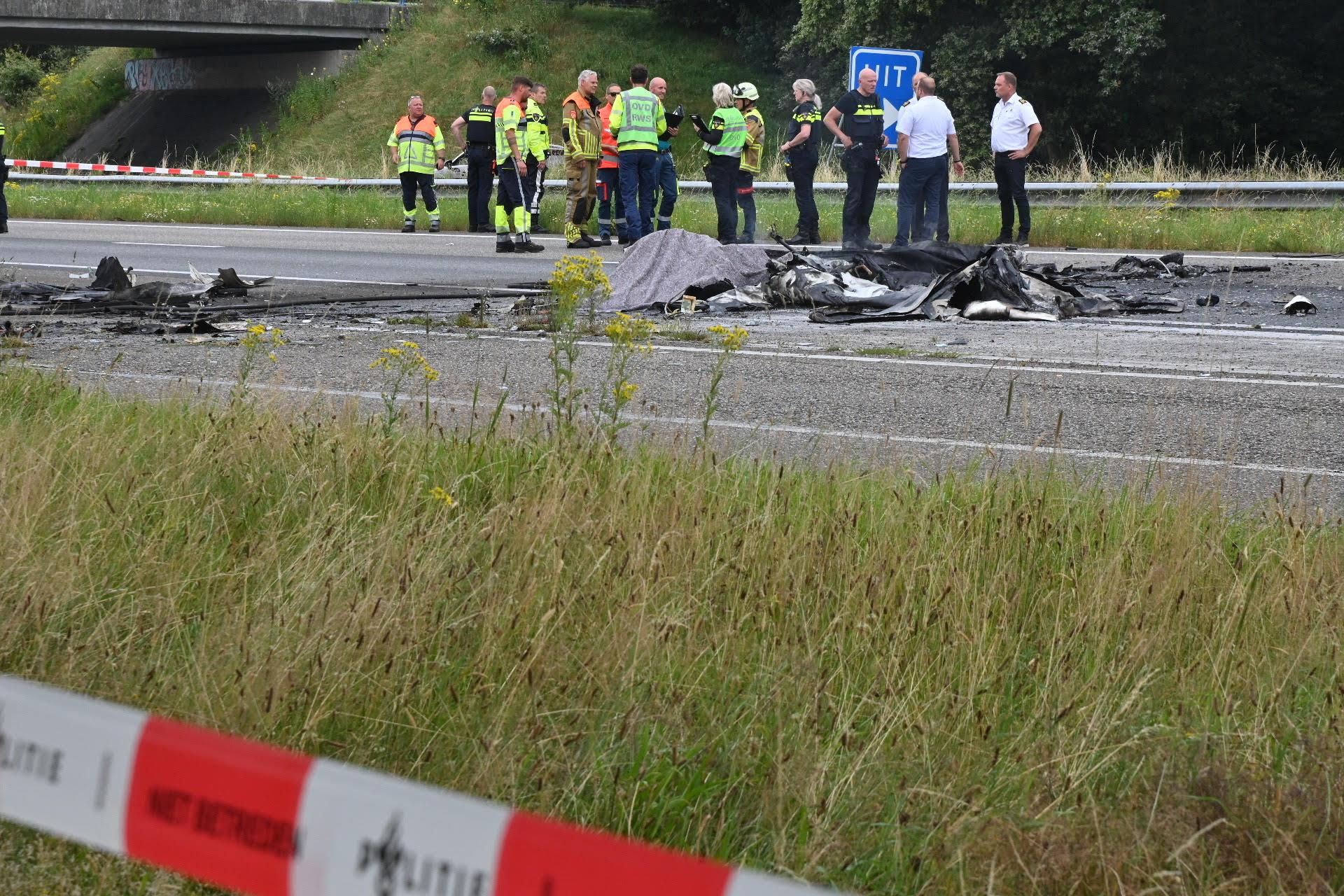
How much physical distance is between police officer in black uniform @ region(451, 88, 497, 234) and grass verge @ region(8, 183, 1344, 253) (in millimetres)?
825

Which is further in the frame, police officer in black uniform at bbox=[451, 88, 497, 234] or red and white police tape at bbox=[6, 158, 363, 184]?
red and white police tape at bbox=[6, 158, 363, 184]

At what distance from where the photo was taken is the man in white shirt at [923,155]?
54.3ft

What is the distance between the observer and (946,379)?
873cm

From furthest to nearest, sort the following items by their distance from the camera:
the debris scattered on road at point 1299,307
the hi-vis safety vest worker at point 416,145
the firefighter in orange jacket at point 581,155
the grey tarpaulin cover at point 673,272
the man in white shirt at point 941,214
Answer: the hi-vis safety vest worker at point 416,145 → the firefighter in orange jacket at point 581,155 → the man in white shirt at point 941,214 → the grey tarpaulin cover at point 673,272 → the debris scattered on road at point 1299,307

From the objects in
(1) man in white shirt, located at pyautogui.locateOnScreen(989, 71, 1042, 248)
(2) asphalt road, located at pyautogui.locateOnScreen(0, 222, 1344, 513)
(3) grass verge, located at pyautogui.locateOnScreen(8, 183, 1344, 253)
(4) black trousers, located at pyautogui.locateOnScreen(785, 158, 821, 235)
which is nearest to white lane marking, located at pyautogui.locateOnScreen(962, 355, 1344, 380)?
(2) asphalt road, located at pyautogui.locateOnScreen(0, 222, 1344, 513)

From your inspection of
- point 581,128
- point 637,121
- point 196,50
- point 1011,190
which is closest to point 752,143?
point 637,121

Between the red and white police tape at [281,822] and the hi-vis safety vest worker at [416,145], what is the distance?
2109cm

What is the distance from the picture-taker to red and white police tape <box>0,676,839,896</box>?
4.58 feet

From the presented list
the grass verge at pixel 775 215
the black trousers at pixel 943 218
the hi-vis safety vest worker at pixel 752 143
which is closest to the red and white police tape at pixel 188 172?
the grass verge at pixel 775 215

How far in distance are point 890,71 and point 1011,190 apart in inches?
111

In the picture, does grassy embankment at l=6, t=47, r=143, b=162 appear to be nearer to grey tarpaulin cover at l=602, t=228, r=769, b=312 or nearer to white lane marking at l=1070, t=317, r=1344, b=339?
grey tarpaulin cover at l=602, t=228, r=769, b=312

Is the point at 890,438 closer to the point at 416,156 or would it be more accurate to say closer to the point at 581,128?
the point at 581,128

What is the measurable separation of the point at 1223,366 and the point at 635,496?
18.7ft

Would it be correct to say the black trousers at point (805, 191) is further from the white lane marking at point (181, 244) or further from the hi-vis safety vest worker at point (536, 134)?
the white lane marking at point (181, 244)
